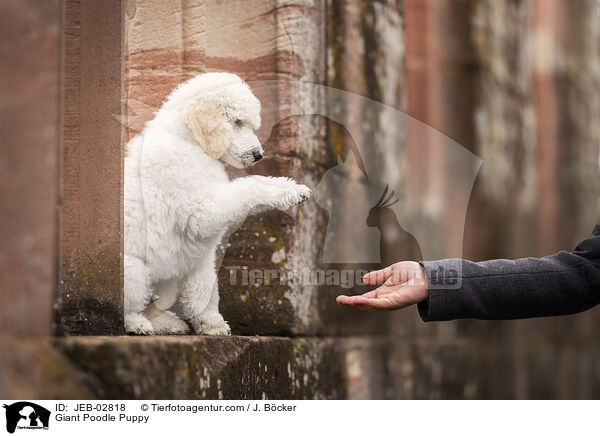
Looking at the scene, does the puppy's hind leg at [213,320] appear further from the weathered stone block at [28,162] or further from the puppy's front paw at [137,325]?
the weathered stone block at [28,162]

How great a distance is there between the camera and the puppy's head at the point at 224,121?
142 cm

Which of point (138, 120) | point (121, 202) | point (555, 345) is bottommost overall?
point (555, 345)

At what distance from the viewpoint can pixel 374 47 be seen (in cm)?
Answer: 244

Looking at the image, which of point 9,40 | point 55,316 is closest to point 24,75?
point 9,40

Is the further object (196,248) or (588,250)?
(196,248)

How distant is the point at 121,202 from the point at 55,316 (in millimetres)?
345

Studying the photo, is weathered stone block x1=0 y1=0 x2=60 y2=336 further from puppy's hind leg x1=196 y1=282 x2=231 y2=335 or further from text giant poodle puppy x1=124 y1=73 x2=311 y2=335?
puppy's hind leg x1=196 y1=282 x2=231 y2=335

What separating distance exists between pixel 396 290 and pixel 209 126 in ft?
1.81

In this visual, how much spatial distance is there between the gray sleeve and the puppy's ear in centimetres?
54

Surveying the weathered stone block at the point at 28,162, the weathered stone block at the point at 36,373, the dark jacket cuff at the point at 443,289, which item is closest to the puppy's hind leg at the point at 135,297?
the weathered stone block at the point at 28,162

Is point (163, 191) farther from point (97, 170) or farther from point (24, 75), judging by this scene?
point (24, 75)

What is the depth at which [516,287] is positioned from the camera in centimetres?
124
